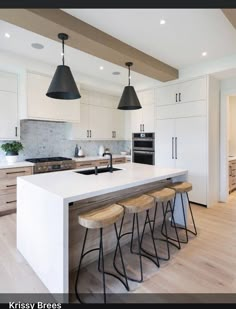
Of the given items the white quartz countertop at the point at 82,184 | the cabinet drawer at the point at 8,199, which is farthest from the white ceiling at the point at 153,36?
the cabinet drawer at the point at 8,199

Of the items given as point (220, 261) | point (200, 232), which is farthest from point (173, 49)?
point (220, 261)

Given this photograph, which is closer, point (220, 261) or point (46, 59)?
point (220, 261)

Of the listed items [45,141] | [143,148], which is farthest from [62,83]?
[143,148]

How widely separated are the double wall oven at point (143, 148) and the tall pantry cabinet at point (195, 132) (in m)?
0.41

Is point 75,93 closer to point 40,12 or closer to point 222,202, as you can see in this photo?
point 40,12

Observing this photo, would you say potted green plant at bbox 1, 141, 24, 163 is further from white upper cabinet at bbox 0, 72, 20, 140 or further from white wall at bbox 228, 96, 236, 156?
white wall at bbox 228, 96, 236, 156

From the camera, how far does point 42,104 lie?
3938 millimetres

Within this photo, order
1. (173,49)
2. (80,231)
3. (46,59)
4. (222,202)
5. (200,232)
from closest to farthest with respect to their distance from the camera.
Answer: (80,231) < (200,232) < (173,49) < (46,59) < (222,202)

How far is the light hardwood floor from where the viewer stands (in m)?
1.83

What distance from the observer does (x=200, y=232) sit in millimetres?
2947

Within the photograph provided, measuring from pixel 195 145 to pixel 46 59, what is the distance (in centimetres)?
332

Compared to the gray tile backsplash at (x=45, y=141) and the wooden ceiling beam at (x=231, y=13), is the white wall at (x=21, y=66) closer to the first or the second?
the gray tile backsplash at (x=45, y=141)

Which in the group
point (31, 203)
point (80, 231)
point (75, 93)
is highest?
point (75, 93)

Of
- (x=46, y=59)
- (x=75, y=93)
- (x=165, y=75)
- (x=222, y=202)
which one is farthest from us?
(x=222, y=202)
